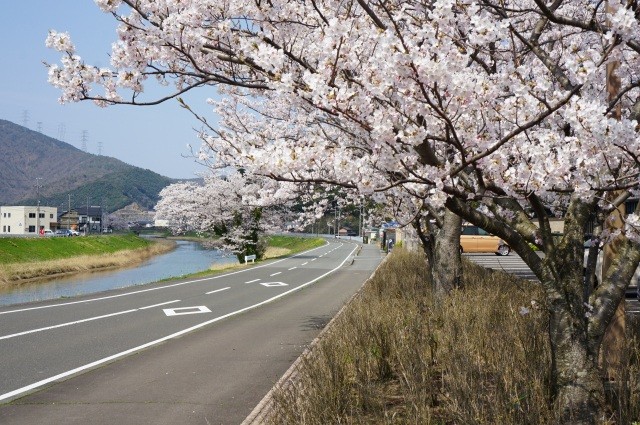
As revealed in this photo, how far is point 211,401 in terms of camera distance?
266 inches

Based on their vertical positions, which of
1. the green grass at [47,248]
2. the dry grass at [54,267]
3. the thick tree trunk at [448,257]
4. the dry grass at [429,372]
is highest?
the thick tree trunk at [448,257]

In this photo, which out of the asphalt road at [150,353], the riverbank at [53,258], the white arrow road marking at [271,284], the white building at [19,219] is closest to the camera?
the asphalt road at [150,353]

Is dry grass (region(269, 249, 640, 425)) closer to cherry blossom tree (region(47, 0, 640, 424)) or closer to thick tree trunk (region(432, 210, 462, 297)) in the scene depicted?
cherry blossom tree (region(47, 0, 640, 424))

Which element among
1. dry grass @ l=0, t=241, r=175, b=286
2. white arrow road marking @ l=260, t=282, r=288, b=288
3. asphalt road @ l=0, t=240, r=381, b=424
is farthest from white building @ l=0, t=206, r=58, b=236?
asphalt road @ l=0, t=240, r=381, b=424

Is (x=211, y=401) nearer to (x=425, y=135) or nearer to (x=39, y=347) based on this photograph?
(x=425, y=135)

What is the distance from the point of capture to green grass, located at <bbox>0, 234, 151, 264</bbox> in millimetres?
45719

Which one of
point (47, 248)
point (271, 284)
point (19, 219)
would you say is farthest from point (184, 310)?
point (19, 219)

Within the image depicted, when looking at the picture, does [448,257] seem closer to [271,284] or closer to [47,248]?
[271,284]

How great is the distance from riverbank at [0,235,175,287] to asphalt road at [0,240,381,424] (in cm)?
2162

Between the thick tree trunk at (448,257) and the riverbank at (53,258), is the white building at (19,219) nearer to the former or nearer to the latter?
the riverbank at (53,258)

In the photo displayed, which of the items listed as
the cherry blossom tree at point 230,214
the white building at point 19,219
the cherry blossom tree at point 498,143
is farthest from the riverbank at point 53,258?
the white building at point 19,219

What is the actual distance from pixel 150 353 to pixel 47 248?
4716cm

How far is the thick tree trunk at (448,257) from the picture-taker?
10.7m

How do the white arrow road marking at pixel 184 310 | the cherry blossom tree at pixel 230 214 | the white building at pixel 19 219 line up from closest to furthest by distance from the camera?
the white arrow road marking at pixel 184 310, the cherry blossom tree at pixel 230 214, the white building at pixel 19 219
